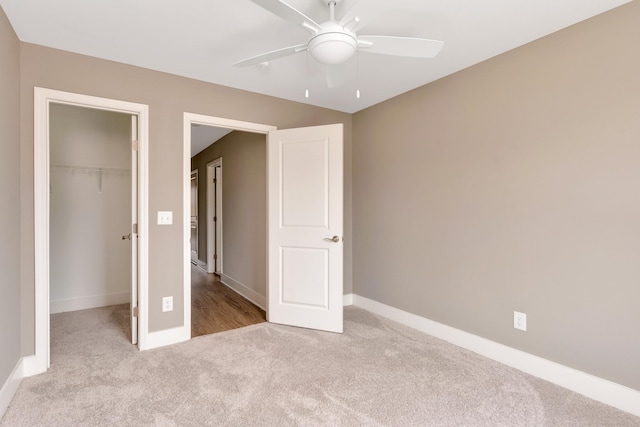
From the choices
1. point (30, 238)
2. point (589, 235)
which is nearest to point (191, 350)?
point (30, 238)

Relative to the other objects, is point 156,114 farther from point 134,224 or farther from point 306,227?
point 306,227

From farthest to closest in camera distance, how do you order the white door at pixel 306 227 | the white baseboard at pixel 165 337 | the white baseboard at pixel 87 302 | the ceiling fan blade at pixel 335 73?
the white baseboard at pixel 87 302, the white door at pixel 306 227, the white baseboard at pixel 165 337, the ceiling fan blade at pixel 335 73

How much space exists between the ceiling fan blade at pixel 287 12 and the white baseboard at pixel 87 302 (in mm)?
3887

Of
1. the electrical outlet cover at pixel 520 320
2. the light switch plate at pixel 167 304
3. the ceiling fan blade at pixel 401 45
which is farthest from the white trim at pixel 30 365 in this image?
the electrical outlet cover at pixel 520 320

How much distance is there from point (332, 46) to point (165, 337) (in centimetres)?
261

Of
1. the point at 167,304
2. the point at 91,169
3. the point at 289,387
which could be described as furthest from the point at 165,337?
the point at 91,169

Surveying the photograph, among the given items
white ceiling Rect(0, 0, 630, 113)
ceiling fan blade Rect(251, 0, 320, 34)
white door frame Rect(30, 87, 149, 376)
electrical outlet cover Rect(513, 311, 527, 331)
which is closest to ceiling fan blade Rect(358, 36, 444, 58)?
white ceiling Rect(0, 0, 630, 113)

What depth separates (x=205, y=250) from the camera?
6.05 m

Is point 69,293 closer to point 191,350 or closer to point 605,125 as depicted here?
point 191,350

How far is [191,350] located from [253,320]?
0.82 metres

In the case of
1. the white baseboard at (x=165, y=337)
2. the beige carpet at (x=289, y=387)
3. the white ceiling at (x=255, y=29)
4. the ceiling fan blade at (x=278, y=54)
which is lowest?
the beige carpet at (x=289, y=387)

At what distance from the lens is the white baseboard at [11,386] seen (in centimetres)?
179

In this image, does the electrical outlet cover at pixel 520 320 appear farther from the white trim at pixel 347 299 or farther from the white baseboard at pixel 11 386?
the white baseboard at pixel 11 386

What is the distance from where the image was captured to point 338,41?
1.56m
